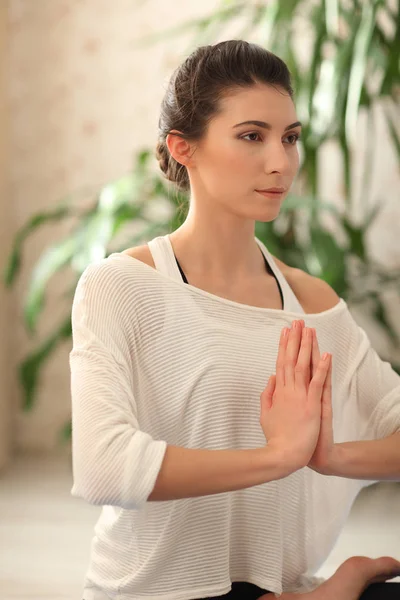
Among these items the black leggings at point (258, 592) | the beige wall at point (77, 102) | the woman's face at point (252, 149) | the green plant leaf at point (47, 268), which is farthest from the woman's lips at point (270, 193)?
the beige wall at point (77, 102)

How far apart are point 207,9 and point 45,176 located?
102 cm

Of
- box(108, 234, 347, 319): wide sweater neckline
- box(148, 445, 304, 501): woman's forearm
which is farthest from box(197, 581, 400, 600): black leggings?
box(108, 234, 347, 319): wide sweater neckline

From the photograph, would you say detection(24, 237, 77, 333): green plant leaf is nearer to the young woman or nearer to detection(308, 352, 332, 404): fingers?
the young woman

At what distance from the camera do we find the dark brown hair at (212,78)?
1504 millimetres

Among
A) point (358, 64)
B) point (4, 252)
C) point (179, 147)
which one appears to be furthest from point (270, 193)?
point (4, 252)

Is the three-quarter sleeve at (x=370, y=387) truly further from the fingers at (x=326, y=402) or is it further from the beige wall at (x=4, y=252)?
the beige wall at (x=4, y=252)

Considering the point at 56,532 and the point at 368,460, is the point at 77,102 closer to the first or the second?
the point at 56,532

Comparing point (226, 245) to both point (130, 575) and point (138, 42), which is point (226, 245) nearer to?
point (130, 575)

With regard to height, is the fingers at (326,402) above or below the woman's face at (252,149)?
below

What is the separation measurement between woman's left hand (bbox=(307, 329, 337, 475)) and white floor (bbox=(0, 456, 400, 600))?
1.16 m

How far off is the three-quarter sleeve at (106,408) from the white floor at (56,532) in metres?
1.36

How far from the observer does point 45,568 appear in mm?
2758

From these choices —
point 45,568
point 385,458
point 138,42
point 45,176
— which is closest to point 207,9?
point 138,42

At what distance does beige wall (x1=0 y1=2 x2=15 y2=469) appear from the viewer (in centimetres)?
390
